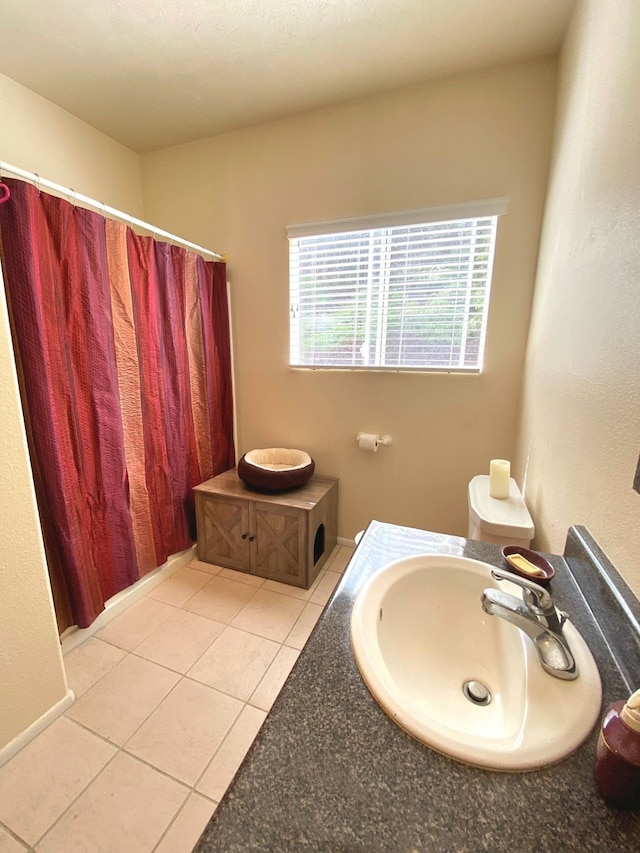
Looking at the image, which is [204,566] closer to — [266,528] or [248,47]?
[266,528]

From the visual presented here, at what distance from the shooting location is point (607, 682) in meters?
0.58

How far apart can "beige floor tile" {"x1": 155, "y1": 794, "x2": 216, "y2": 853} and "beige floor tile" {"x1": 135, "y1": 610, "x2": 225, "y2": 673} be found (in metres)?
0.47

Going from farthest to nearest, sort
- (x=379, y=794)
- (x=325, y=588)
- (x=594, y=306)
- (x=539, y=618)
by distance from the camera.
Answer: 1. (x=325, y=588)
2. (x=594, y=306)
3. (x=539, y=618)
4. (x=379, y=794)

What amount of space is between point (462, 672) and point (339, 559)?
4.89 ft

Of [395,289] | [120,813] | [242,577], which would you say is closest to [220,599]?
[242,577]

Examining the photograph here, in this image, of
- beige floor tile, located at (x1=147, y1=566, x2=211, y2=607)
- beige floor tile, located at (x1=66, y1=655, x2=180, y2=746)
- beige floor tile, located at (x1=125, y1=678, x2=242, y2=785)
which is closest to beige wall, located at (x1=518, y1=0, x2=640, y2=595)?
beige floor tile, located at (x1=125, y1=678, x2=242, y2=785)

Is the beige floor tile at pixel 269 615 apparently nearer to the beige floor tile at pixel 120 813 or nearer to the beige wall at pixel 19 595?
the beige floor tile at pixel 120 813

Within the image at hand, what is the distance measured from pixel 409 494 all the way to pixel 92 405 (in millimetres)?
1719

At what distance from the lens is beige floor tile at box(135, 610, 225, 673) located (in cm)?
150

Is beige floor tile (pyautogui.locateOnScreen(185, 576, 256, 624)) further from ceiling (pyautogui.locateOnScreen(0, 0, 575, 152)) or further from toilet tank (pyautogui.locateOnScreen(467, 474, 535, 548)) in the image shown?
ceiling (pyautogui.locateOnScreen(0, 0, 575, 152))

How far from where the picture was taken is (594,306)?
93cm

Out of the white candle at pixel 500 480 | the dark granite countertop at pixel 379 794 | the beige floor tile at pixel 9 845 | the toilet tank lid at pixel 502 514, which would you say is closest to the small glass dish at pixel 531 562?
the dark granite countertop at pixel 379 794

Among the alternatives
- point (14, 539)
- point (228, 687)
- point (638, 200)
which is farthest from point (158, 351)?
point (638, 200)

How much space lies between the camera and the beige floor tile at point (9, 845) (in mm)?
933
